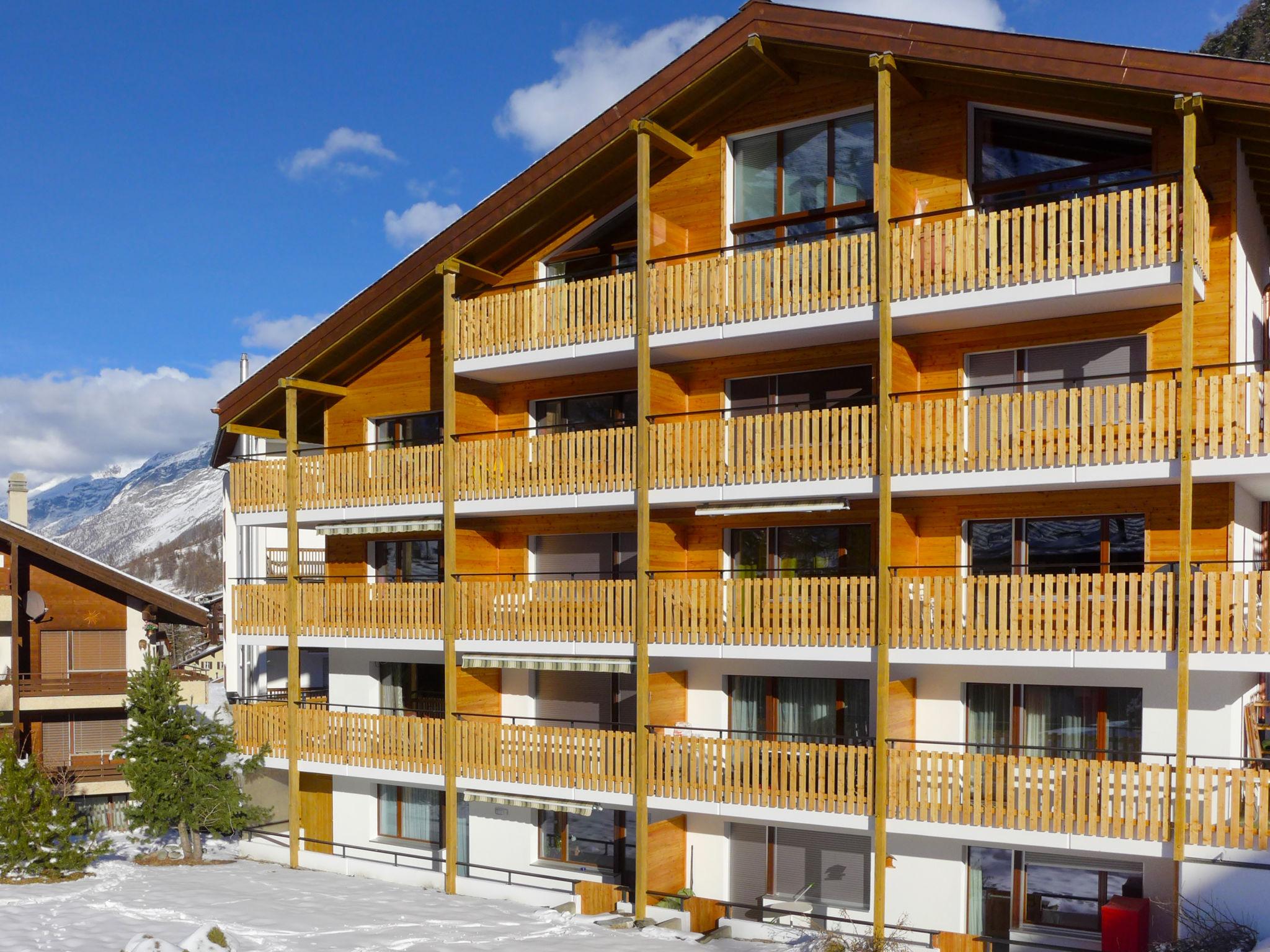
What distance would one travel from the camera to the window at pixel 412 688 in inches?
965

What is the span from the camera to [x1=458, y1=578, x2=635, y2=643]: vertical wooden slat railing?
2022cm

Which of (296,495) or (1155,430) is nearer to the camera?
(1155,430)

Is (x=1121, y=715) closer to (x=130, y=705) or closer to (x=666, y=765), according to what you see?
(x=666, y=765)

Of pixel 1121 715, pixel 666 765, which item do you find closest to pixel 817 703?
pixel 666 765

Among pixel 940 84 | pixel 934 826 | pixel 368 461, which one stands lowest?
pixel 934 826

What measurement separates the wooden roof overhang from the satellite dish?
28.5ft

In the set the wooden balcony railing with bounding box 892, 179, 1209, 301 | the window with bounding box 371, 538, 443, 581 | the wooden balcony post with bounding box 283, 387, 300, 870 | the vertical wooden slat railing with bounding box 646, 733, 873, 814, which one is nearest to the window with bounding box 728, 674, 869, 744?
the vertical wooden slat railing with bounding box 646, 733, 873, 814

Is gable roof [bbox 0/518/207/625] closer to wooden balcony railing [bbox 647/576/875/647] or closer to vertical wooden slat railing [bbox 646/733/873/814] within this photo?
wooden balcony railing [bbox 647/576/875/647]

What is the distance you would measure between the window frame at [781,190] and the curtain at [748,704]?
732 centimetres

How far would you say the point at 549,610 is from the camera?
21.0 meters

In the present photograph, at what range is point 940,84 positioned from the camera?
18.9 metres

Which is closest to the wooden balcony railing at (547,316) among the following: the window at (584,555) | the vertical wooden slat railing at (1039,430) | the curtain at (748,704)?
the window at (584,555)

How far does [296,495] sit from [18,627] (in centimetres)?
1132

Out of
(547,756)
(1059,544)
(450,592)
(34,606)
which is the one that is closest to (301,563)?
(34,606)
